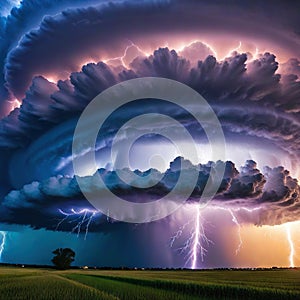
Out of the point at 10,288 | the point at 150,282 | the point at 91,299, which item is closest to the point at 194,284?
the point at 150,282

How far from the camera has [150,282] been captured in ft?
117

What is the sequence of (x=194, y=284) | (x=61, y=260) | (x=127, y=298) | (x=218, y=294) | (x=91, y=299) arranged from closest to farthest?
(x=91, y=299) → (x=127, y=298) → (x=218, y=294) → (x=194, y=284) → (x=61, y=260)

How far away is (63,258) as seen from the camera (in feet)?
288

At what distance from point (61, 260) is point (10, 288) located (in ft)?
207

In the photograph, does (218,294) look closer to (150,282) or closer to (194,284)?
(194,284)

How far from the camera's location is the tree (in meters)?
A: 87.3

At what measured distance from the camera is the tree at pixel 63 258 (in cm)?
8731

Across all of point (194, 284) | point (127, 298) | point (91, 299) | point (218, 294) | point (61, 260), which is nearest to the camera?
point (91, 299)

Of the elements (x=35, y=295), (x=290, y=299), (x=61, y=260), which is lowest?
(x=35, y=295)

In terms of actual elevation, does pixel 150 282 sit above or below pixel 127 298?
above

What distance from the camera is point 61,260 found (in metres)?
87.6

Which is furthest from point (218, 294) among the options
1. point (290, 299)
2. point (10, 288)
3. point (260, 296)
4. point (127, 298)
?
point (10, 288)

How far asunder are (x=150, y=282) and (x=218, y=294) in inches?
355

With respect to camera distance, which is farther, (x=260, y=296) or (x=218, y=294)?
(x=218, y=294)
